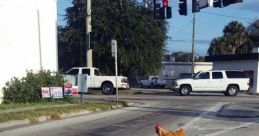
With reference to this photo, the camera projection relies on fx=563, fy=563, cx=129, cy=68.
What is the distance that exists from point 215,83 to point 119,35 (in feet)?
41.3

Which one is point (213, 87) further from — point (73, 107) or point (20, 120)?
point (20, 120)

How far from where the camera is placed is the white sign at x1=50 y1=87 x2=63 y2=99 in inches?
1021

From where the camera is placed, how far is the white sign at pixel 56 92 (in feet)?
85.1

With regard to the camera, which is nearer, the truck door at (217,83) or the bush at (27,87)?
the bush at (27,87)

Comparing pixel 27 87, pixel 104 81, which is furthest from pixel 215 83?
pixel 27 87

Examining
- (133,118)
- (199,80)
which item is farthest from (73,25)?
(133,118)

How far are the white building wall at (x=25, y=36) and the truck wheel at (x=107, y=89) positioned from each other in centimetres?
1268

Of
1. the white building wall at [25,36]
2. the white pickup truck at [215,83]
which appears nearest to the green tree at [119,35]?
the white pickup truck at [215,83]

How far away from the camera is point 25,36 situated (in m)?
26.9

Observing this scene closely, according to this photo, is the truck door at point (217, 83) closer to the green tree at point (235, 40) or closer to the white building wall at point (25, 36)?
the white building wall at point (25, 36)

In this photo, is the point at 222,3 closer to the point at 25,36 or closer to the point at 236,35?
the point at 25,36

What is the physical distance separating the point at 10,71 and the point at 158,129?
20.6 m

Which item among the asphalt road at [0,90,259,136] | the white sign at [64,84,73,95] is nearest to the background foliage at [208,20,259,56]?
the white sign at [64,84,73,95]

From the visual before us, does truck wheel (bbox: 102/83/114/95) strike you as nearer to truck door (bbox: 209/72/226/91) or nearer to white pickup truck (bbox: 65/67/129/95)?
white pickup truck (bbox: 65/67/129/95)
